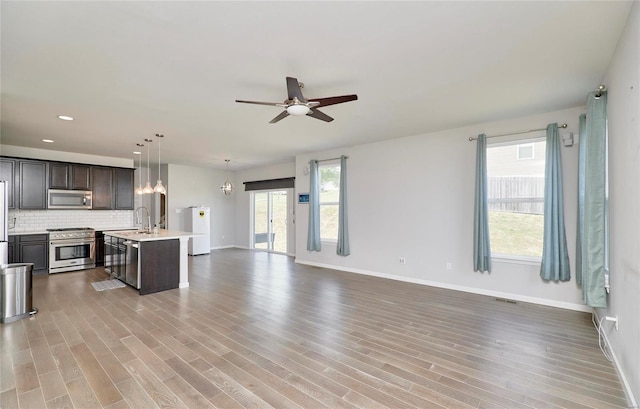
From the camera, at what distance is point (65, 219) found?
6715 millimetres

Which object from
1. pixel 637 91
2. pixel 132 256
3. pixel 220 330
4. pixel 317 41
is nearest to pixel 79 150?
pixel 132 256

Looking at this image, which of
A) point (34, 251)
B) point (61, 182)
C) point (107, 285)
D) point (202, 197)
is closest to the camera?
point (107, 285)

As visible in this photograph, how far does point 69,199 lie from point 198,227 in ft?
9.76

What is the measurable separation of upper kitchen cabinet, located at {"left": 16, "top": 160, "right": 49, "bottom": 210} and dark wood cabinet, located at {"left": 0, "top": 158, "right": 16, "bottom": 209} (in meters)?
0.07

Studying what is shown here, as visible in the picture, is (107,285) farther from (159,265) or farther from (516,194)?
(516,194)

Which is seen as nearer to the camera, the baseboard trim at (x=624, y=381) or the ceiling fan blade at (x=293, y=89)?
the baseboard trim at (x=624, y=381)

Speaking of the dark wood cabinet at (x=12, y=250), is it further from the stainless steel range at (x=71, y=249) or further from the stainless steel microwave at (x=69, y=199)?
the stainless steel microwave at (x=69, y=199)

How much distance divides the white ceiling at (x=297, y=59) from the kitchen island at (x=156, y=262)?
1.90 meters

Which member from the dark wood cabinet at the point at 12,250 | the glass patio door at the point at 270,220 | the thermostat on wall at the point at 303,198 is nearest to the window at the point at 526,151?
the thermostat on wall at the point at 303,198

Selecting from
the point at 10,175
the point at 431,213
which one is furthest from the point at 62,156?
the point at 431,213

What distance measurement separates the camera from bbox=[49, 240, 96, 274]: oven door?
6.02 meters

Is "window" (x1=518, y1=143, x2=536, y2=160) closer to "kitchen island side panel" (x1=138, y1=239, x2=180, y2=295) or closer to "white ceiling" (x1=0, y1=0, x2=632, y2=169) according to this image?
"white ceiling" (x1=0, y1=0, x2=632, y2=169)

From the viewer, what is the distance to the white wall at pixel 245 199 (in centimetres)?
918

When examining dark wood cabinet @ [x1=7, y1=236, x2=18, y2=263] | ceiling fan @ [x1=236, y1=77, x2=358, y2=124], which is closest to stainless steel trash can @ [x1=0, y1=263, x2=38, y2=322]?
dark wood cabinet @ [x1=7, y1=236, x2=18, y2=263]
